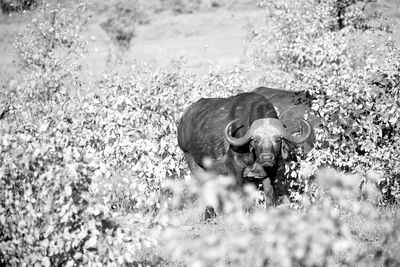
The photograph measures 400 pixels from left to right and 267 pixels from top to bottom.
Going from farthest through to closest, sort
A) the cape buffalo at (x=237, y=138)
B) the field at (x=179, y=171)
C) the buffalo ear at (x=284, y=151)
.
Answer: the buffalo ear at (x=284, y=151)
the cape buffalo at (x=237, y=138)
the field at (x=179, y=171)

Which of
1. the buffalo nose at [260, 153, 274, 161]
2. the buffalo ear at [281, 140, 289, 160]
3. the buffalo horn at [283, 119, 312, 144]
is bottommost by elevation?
the buffalo ear at [281, 140, 289, 160]

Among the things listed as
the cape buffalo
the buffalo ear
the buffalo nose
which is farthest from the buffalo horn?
the buffalo nose

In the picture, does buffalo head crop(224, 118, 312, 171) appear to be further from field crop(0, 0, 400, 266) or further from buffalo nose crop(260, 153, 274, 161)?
field crop(0, 0, 400, 266)

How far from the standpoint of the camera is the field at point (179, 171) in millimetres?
3160

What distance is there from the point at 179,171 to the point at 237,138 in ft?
4.19

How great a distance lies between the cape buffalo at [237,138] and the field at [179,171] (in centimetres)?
32

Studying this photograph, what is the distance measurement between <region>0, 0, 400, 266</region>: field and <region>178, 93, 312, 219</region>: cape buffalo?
32 cm

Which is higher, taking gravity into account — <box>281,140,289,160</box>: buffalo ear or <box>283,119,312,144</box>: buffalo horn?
<box>283,119,312,144</box>: buffalo horn

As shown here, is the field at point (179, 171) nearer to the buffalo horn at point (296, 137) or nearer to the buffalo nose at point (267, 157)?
the buffalo horn at point (296, 137)

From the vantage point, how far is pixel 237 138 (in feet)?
25.1

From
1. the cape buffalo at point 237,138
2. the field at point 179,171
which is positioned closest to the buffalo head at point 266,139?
the cape buffalo at point 237,138

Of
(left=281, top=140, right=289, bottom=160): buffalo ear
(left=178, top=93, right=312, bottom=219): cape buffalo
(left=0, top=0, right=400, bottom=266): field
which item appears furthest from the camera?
(left=281, top=140, right=289, bottom=160): buffalo ear

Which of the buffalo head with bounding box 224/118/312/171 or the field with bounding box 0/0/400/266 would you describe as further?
the buffalo head with bounding box 224/118/312/171

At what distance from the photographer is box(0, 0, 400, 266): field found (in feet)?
10.4
